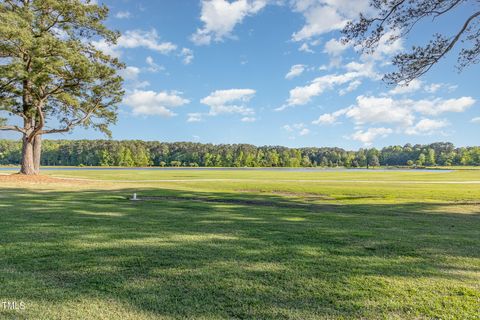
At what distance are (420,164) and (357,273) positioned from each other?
6996 inches

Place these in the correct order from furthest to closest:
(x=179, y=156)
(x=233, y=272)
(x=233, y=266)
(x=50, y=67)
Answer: (x=179, y=156)
(x=50, y=67)
(x=233, y=266)
(x=233, y=272)

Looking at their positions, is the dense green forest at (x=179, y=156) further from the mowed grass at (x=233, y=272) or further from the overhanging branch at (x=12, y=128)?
the mowed grass at (x=233, y=272)

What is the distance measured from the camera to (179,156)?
476 feet

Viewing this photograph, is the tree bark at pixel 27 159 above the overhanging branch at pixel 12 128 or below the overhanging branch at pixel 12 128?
below

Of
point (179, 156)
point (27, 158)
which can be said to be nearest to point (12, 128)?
point (27, 158)

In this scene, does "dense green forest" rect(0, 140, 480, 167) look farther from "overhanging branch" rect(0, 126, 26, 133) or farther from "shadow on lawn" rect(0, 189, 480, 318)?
"shadow on lawn" rect(0, 189, 480, 318)

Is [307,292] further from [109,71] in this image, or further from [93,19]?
[93,19]

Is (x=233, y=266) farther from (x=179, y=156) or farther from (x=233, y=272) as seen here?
(x=179, y=156)

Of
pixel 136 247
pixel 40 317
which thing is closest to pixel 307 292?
pixel 40 317

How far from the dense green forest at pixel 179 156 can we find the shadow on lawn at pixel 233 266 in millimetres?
128533

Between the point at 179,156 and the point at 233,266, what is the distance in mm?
143445

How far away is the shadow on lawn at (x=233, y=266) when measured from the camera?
3.29 meters

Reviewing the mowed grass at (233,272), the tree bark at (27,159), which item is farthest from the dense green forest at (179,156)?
the mowed grass at (233,272)

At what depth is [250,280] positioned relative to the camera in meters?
3.86
